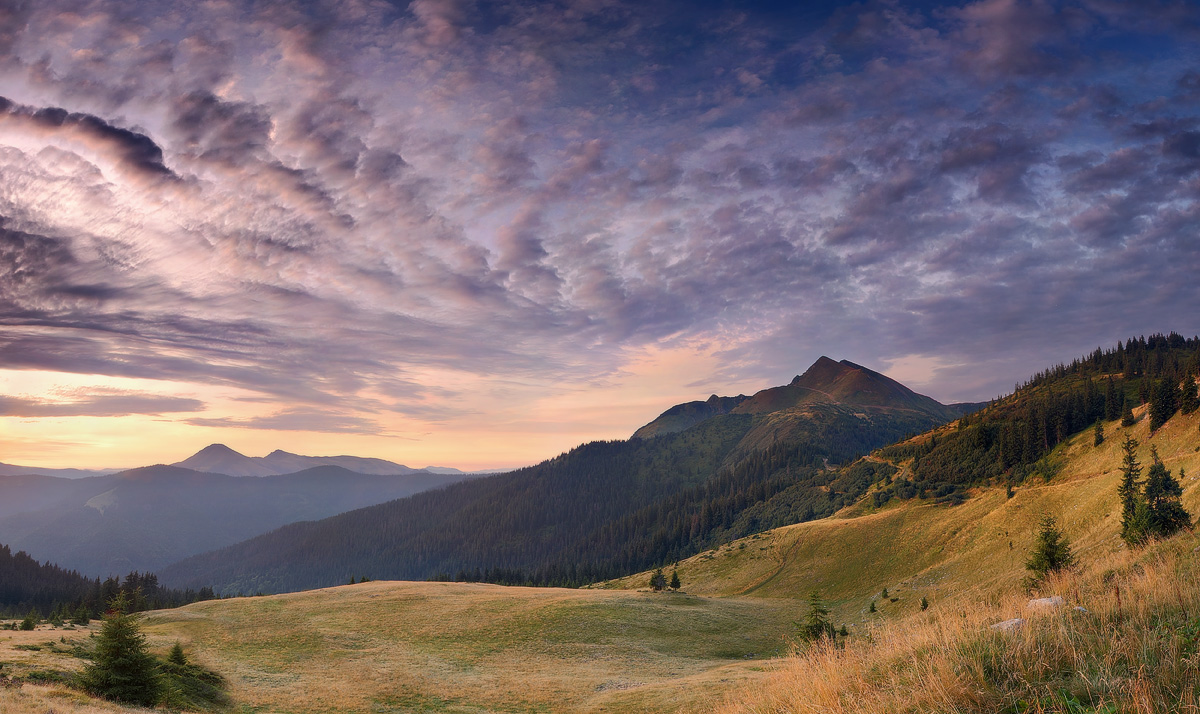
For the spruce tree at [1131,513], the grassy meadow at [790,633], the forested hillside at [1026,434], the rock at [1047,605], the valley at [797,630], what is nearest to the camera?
the grassy meadow at [790,633]

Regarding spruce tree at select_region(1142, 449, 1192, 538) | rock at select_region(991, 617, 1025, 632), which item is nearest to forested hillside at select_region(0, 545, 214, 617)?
rock at select_region(991, 617, 1025, 632)

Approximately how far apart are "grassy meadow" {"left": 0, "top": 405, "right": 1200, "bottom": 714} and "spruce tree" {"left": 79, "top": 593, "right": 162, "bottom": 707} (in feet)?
5.42

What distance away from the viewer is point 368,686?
33438mm

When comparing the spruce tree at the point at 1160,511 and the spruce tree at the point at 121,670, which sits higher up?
the spruce tree at the point at 1160,511

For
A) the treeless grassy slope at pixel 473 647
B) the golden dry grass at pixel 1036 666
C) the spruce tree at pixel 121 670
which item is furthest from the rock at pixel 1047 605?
the spruce tree at pixel 121 670

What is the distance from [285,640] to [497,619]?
782 inches

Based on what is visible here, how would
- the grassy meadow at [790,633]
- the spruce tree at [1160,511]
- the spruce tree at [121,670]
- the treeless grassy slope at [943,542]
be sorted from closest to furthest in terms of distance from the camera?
the grassy meadow at [790,633] < the spruce tree at [121,670] < the spruce tree at [1160,511] < the treeless grassy slope at [943,542]

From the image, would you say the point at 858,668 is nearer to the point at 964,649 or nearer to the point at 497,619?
the point at 964,649

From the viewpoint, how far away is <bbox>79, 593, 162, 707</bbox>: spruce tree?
923 inches


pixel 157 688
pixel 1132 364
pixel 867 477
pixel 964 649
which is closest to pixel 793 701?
pixel 964 649

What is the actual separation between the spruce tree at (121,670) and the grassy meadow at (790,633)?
5.42 feet

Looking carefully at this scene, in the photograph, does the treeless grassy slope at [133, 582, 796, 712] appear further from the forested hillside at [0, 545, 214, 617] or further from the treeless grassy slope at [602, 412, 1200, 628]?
the forested hillside at [0, 545, 214, 617]

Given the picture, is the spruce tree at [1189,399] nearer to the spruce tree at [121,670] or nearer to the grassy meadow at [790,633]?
the grassy meadow at [790,633]

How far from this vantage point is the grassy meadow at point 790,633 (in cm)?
758
